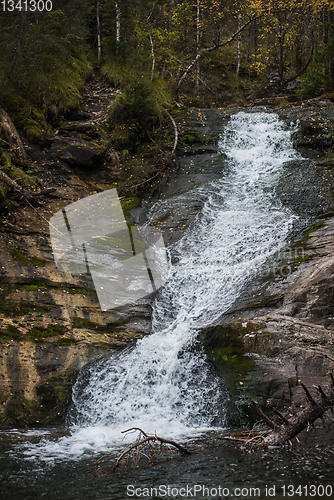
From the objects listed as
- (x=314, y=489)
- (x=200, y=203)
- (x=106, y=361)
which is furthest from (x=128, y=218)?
(x=314, y=489)

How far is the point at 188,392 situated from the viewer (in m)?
5.83

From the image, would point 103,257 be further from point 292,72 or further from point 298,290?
point 292,72

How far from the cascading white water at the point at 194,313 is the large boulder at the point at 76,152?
337 cm

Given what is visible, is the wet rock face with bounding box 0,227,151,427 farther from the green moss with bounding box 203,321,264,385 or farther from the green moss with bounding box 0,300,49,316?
the green moss with bounding box 203,321,264,385

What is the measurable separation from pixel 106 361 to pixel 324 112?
1363 centimetres

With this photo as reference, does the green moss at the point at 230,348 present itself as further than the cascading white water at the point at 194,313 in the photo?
Yes

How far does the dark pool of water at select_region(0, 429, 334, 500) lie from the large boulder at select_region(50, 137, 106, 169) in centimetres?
1034

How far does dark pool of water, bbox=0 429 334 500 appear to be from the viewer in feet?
10.1

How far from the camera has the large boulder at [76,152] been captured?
12.6m

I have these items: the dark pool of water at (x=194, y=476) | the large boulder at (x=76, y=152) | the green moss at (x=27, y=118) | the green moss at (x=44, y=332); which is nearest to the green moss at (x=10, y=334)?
the green moss at (x=44, y=332)

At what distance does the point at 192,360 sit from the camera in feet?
20.7

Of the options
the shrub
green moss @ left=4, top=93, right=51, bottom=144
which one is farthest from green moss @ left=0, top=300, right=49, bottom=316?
the shrub

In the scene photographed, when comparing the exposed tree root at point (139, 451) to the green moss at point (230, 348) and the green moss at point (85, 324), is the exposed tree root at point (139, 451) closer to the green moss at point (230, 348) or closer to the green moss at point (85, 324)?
the green moss at point (230, 348)

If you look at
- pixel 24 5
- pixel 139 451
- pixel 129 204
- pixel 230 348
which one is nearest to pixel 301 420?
pixel 139 451
